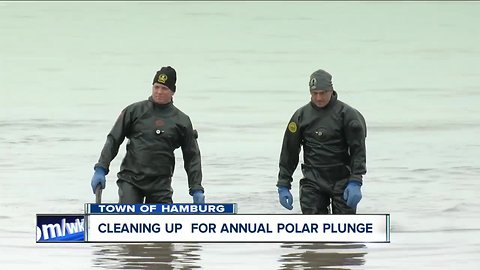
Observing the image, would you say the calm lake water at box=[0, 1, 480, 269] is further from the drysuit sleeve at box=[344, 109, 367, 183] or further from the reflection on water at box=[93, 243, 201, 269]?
the drysuit sleeve at box=[344, 109, 367, 183]

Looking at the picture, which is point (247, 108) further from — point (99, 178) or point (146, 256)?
point (99, 178)

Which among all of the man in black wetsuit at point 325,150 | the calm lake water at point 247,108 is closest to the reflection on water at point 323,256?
the calm lake water at point 247,108

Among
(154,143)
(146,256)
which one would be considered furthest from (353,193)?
(146,256)

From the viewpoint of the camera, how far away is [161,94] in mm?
14352

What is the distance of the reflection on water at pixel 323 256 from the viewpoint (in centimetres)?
1422

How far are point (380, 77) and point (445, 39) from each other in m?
9.63

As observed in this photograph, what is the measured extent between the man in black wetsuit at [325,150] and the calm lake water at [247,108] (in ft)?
1.66

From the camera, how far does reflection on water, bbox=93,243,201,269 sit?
14141mm

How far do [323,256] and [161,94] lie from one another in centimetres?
179

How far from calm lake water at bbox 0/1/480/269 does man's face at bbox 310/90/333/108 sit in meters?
1.22

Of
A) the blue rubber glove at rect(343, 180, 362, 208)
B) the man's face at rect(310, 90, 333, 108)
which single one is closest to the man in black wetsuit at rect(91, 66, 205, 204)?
the man's face at rect(310, 90, 333, 108)

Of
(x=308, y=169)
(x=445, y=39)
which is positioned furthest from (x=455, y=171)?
(x=445, y=39)

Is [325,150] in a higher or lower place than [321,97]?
lower

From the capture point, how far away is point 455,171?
2091cm
